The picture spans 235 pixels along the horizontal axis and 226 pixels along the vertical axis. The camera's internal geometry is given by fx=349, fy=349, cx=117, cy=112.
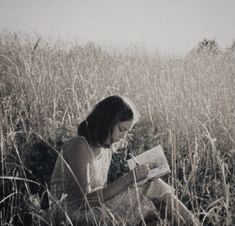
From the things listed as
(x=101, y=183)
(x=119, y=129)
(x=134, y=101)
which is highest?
(x=119, y=129)

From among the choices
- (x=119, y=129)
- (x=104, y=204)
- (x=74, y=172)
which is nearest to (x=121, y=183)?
(x=104, y=204)

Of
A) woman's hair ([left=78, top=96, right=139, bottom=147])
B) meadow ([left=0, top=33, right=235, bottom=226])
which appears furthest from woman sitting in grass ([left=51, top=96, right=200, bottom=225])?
meadow ([left=0, top=33, right=235, bottom=226])

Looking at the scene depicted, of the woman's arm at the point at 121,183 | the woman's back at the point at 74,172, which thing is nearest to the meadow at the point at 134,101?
the woman's back at the point at 74,172

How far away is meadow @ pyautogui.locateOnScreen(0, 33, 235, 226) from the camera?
2.16 meters

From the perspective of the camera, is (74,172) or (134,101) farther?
→ (134,101)

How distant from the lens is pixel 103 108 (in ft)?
5.88

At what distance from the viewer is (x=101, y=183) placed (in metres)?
1.86

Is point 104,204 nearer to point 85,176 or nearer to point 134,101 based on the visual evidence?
point 85,176

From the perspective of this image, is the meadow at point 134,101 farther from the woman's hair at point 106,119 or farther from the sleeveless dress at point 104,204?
the woman's hair at point 106,119

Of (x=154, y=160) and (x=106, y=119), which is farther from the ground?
(x=106, y=119)

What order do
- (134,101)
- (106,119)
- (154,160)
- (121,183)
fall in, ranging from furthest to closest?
(134,101) → (106,119) → (154,160) → (121,183)

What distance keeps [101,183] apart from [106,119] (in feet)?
1.17

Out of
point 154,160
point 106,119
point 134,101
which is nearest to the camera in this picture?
point 154,160

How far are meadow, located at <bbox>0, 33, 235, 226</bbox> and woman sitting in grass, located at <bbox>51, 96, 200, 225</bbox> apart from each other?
0.21 metres
